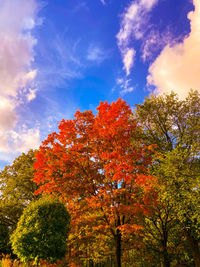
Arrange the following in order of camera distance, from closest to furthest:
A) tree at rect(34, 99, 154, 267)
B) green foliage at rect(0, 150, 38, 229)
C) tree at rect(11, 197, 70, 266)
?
1. tree at rect(11, 197, 70, 266)
2. tree at rect(34, 99, 154, 267)
3. green foliage at rect(0, 150, 38, 229)

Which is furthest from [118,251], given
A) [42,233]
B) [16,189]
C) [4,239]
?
[16,189]

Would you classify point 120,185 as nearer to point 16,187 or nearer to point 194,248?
point 194,248

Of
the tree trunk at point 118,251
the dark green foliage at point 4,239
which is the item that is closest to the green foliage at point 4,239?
the dark green foliage at point 4,239

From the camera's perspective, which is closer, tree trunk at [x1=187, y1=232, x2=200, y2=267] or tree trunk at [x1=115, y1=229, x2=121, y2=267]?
tree trunk at [x1=115, y1=229, x2=121, y2=267]

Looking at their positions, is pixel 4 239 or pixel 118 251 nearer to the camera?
pixel 118 251

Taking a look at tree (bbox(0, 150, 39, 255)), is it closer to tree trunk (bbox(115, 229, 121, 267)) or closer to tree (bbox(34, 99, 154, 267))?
tree (bbox(34, 99, 154, 267))

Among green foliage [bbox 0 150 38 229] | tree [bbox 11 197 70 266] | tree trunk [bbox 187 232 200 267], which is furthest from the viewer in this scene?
green foliage [bbox 0 150 38 229]

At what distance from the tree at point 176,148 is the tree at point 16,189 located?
16727 mm

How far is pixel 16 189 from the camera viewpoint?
2602 cm

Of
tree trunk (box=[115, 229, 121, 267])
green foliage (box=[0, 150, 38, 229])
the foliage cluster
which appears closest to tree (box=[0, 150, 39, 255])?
green foliage (box=[0, 150, 38, 229])

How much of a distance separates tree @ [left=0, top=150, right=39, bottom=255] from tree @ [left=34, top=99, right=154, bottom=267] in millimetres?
11644

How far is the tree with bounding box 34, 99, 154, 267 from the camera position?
12609 mm

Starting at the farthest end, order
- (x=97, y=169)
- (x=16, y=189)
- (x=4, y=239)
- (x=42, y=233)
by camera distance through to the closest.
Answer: (x=16, y=189) < (x=4, y=239) < (x=97, y=169) < (x=42, y=233)

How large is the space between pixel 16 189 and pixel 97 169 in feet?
59.9
